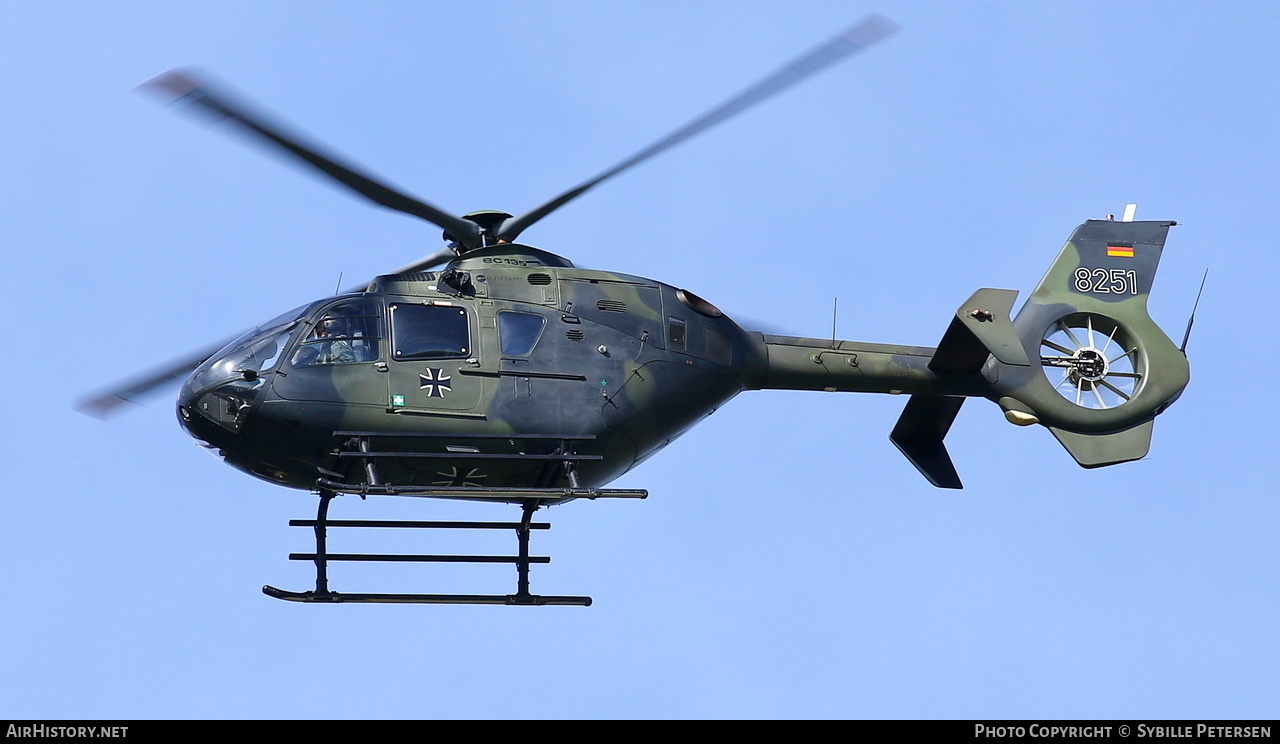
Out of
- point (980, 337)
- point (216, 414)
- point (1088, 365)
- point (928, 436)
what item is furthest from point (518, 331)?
point (1088, 365)

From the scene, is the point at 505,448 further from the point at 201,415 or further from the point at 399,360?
the point at 201,415

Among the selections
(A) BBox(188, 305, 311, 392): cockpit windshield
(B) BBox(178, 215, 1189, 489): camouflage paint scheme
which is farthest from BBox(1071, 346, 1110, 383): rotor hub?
(A) BBox(188, 305, 311, 392): cockpit windshield

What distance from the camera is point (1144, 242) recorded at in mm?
21344

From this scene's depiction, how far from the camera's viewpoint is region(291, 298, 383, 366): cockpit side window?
16.8 meters

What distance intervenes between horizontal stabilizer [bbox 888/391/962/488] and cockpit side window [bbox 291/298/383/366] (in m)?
6.87

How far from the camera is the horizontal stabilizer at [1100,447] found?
20.2 meters

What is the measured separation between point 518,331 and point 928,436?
5.84 m

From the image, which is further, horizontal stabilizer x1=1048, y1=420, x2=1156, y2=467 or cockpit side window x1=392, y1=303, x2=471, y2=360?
horizontal stabilizer x1=1048, y1=420, x2=1156, y2=467

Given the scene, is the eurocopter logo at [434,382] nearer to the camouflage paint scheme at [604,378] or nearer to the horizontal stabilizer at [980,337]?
the camouflage paint scheme at [604,378]

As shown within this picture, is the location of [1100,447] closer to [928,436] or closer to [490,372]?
[928,436]

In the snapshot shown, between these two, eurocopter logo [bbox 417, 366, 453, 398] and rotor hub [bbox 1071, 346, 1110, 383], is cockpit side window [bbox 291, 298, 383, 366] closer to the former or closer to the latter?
eurocopter logo [bbox 417, 366, 453, 398]

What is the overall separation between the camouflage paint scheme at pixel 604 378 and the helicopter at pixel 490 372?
0.8 inches
